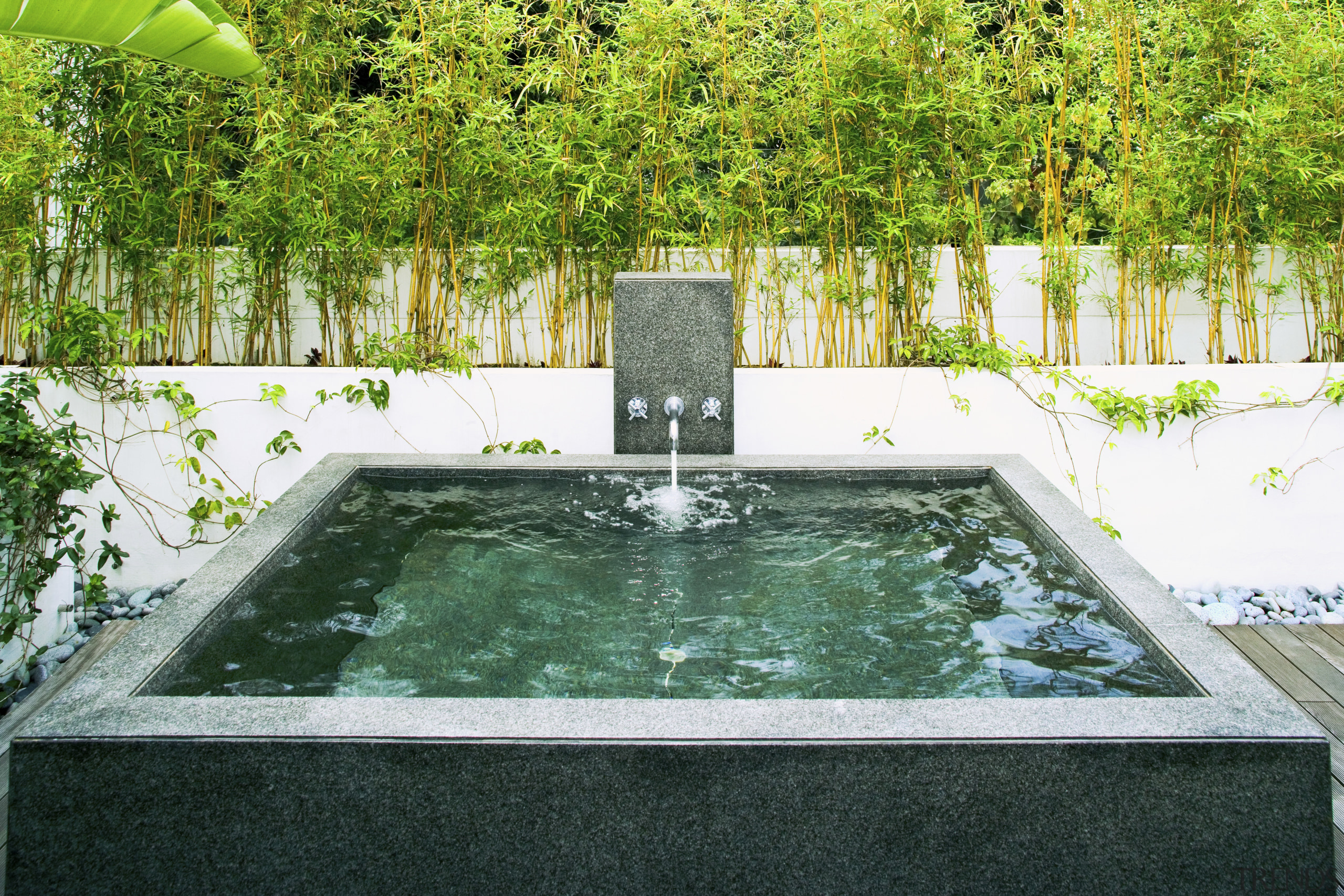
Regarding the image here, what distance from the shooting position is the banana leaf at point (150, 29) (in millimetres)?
2324

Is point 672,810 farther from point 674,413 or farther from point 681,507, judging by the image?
point 674,413

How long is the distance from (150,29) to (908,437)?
2588mm

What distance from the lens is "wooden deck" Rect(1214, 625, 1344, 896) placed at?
8.33 ft

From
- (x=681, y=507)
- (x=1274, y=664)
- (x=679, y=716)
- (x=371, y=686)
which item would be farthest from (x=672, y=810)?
(x=1274, y=664)

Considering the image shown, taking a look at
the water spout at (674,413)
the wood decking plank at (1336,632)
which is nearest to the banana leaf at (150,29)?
the water spout at (674,413)

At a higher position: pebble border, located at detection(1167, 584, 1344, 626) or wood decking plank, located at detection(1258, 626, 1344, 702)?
pebble border, located at detection(1167, 584, 1344, 626)

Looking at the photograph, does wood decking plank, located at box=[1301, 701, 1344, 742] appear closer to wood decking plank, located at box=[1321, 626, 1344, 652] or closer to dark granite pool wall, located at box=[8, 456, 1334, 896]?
wood decking plank, located at box=[1321, 626, 1344, 652]

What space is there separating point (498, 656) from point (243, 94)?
259 centimetres

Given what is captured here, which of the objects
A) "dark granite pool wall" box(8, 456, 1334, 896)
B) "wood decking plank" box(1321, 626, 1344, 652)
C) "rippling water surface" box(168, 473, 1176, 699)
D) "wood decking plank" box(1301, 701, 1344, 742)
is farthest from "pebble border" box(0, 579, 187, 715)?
"wood decking plank" box(1321, 626, 1344, 652)

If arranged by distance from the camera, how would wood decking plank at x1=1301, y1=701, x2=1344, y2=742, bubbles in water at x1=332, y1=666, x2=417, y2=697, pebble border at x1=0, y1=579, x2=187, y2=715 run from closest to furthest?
bubbles in water at x1=332, y1=666, x2=417, y2=697, wood decking plank at x1=1301, y1=701, x2=1344, y2=742, pebble border at x1=0, y1=579, x2=187, y2=715

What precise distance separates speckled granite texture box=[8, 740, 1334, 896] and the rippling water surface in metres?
0.29

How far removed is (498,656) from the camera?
1.95 metres

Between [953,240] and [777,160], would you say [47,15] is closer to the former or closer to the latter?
[777,160]

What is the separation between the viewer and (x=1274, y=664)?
2.95m
